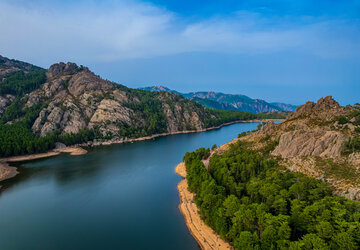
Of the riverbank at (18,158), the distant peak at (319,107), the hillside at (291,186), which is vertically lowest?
the riverbank at (18,158)

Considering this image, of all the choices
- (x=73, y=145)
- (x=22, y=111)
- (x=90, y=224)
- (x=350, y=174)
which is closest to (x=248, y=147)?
(x=350, y=174)

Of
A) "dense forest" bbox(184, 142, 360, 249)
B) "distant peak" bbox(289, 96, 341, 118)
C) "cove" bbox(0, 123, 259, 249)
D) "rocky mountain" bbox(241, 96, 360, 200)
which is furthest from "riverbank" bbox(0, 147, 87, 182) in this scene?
"distant peak" bbox(289, 96, 341, 118)

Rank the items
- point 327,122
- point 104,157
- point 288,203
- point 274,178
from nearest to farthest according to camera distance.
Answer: point 288,203, point 274,178, point 327,122, point 104,157

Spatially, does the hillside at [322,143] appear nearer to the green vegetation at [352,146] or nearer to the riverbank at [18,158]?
the green vegetation at [352,146]

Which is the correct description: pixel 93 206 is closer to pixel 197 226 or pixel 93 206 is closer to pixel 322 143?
pixel 197 226

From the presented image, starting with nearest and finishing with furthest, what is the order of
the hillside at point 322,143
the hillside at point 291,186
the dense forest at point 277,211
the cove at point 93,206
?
the dense forest at point 277,211, the hillside at point 291,186, the cove at point 93,206, the hillside at point 322,143

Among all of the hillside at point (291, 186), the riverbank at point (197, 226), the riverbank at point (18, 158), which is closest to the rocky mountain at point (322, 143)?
the hillside at point (291, 186)

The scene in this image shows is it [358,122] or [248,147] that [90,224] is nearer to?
[248,147]
